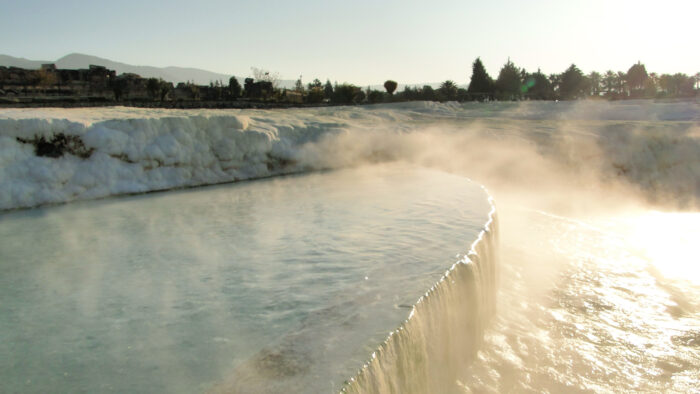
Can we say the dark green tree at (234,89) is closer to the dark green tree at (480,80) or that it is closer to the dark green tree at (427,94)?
the dark green tree at (427,94)

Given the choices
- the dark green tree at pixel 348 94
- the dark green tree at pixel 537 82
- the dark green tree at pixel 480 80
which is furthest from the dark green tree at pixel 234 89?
the dark green tree at pixel 537 82

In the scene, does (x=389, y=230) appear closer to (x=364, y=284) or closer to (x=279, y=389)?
(x=364, y=284)

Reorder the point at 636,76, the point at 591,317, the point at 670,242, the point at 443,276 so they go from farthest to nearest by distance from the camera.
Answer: the point at 636,76, the point at 670,242, the point at 591,317, the point at 443,276

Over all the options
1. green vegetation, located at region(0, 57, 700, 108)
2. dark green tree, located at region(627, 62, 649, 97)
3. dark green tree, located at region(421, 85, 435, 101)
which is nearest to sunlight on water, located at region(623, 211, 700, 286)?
green vegetation, located at region(0, 57, 700, 108)

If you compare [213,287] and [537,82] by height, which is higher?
[537,82]

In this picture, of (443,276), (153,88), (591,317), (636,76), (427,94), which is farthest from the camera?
(636,76)

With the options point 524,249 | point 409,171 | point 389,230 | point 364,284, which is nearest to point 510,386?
point 364,284

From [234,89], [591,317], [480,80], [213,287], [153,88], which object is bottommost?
[591,317]

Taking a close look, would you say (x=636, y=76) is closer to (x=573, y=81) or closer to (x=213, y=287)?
(x=573, y=81)

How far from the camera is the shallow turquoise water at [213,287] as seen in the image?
1.58 meters

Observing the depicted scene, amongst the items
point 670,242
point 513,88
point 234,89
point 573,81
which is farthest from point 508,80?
point 670,242

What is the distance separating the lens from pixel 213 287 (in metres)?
2.32

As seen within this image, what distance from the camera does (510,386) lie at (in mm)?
2330

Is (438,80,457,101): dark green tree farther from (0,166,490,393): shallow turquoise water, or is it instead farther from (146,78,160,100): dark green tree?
(0,166,490,393): shallow turquoise water
